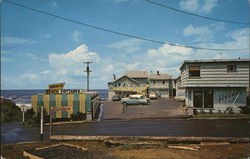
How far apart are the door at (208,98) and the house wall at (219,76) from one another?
1011 mm

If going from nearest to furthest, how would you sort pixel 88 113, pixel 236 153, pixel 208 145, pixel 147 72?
pixel 236 153
pixel 208 145
pixel 88 113
pixel 147 72

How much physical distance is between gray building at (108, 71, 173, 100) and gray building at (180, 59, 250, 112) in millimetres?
29817

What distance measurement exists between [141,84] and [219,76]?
3609 centimetres

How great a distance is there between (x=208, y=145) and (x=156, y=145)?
9.67 feet

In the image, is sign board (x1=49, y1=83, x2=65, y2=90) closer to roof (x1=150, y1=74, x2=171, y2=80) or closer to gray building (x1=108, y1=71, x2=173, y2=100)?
gray building (x1=108, y1=71, x2=173, y2=100)

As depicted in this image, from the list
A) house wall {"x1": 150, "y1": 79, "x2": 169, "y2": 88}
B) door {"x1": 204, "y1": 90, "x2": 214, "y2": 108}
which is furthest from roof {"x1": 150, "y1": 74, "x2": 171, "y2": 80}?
door {"x1": 204, "y1": 90, "x2": 214, "y2": 108}

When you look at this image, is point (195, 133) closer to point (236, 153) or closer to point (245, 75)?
point (236, 153)

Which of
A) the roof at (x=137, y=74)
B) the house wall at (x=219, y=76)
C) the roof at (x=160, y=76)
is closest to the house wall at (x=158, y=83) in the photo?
the roof at (x=160, y=76)

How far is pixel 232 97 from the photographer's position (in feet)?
75.7

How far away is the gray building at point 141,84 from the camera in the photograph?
5381 centimetres

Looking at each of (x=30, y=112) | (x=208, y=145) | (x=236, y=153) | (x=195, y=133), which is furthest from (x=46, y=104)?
(x=236, y=153)

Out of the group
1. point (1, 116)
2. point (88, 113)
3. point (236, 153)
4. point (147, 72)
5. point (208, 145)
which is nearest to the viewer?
point (236, 153)

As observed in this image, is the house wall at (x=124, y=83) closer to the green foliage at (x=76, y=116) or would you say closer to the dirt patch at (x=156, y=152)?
the green foliage at (x=76, y=116)

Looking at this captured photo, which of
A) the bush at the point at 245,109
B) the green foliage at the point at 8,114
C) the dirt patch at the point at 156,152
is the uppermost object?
the bush at the point at 245,109
